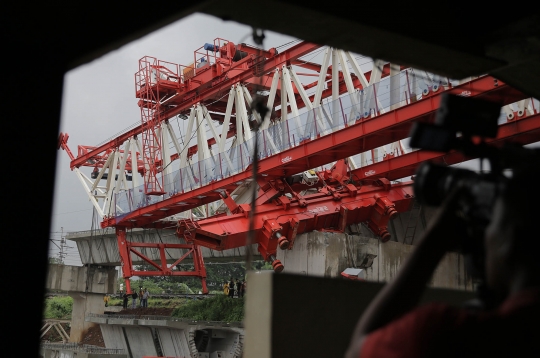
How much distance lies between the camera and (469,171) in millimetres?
2455

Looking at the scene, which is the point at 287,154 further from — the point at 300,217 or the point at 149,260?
the point at 149,260

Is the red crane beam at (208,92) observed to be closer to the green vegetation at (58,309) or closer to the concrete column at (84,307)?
the concrete column at (84,307)

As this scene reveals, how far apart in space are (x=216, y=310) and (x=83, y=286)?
16726 millimetres

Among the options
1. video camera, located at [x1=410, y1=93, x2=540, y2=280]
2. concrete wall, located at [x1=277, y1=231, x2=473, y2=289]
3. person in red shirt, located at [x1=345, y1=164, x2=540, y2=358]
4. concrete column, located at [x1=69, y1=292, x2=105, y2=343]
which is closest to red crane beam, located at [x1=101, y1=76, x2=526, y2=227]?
concrete wall, located at [x1=277, y1=231, x2=473, y2=289]

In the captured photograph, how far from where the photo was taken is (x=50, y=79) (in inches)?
120

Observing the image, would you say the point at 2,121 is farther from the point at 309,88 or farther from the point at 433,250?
the point at 309,88

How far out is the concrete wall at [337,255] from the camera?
64.4 ft

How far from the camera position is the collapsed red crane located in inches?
689

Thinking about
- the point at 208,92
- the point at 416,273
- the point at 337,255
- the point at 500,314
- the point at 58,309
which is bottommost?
the point at 58,309

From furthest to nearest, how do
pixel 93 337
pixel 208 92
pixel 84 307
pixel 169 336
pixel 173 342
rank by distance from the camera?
1. pixel 84 307
2. pixel 93 337
3. pixel 208 92
4. pixel 169 336
5. pixel 173 342

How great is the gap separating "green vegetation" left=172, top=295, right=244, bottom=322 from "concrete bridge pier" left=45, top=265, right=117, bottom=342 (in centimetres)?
1356

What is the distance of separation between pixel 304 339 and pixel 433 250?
2097mm

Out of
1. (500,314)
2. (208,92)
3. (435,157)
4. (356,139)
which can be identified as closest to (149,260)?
(208,92)

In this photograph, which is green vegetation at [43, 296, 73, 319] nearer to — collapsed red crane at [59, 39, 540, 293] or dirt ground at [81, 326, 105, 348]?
dirt ground at [81, 326, 105, 348]
